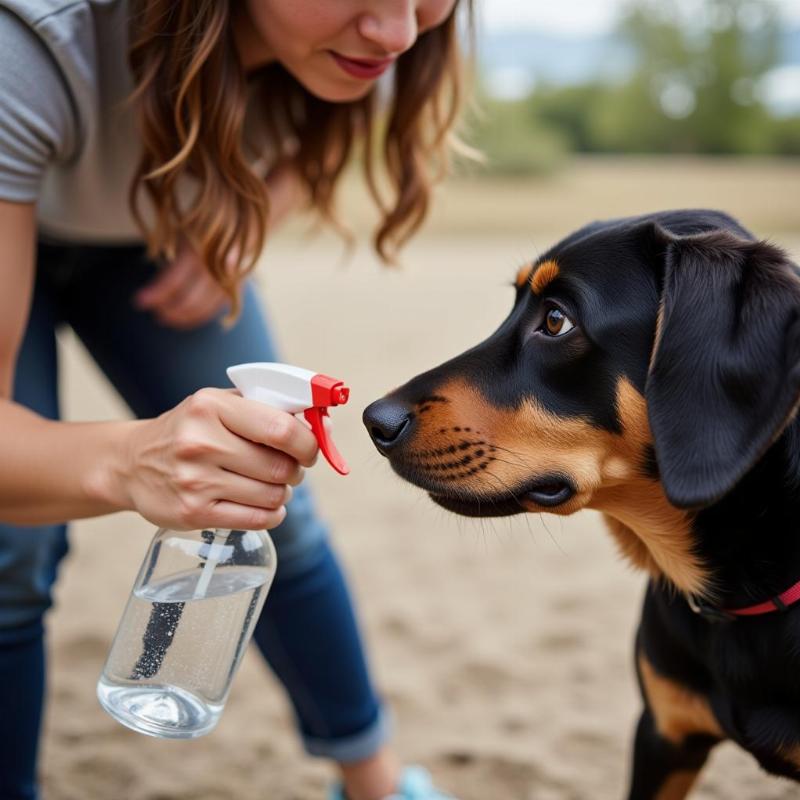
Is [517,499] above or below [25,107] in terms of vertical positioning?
below

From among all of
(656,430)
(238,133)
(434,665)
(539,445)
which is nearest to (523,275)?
(539,445)

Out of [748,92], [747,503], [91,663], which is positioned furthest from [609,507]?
[748,92]

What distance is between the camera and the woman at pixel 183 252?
1687 millimetres

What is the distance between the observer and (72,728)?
302 cm

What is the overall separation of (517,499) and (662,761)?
73 centimetres

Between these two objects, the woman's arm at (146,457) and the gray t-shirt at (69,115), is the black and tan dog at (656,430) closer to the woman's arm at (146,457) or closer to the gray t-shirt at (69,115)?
the woman's arm at (146,457)

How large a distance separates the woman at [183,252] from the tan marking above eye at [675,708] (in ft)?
2.26

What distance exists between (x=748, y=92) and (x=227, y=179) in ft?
97.7

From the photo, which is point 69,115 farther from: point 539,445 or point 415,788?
point 415,788

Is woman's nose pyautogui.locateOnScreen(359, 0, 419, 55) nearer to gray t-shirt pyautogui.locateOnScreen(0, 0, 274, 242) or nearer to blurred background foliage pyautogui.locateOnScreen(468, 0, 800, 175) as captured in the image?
gray t-shirt pyautogui.locateOnScreen(0, 0, 274, 242)

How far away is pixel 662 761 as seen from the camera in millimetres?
2121

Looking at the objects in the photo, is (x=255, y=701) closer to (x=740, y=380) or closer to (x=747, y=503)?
(x=747, y=503)

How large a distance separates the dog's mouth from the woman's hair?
67 centimetres

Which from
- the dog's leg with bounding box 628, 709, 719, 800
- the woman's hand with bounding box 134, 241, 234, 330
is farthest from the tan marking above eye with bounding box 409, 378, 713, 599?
the woman's hand with bounding box 134, 241, 234, 330
